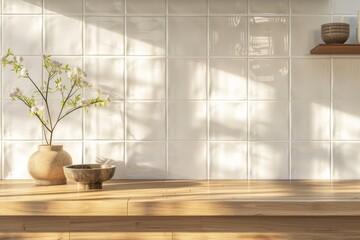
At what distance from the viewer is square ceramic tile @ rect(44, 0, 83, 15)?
77.0 inches

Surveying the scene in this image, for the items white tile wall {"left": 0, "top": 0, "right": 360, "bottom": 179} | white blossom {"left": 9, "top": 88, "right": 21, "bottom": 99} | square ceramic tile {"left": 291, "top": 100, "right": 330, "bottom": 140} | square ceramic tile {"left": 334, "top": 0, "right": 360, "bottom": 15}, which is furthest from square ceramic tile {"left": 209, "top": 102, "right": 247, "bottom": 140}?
white blossom {"left": 9, "top": 88, "right": 21, "bottom": 99}

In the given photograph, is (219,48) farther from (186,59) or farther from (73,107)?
(73,107)

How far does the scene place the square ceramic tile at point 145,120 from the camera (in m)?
1.96

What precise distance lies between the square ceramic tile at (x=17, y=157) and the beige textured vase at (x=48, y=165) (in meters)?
0.20

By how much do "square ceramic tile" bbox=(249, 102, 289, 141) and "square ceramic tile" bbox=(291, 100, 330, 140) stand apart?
1.3 inches

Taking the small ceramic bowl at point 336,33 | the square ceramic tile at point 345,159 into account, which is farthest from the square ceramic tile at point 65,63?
the square ceramic tile at point 345,159

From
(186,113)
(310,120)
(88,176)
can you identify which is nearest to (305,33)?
(310,120)

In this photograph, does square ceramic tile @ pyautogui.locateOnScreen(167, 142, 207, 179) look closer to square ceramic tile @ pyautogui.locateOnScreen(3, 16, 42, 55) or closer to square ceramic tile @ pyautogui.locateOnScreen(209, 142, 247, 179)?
square ceramic tile @ pyautogui.locateOnScreen(209, 142, 247, 179)

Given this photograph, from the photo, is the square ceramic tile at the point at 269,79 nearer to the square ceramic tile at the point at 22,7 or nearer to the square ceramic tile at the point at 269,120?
the square ceramic tile at the point at 269,120

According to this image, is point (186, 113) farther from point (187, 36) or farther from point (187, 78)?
point (187, 36)

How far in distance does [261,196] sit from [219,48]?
2.40ft

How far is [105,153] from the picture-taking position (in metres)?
1.97

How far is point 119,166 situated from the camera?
77.3 inches

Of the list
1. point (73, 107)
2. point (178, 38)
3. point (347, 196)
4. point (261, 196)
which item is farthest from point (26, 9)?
point (347, 196)
